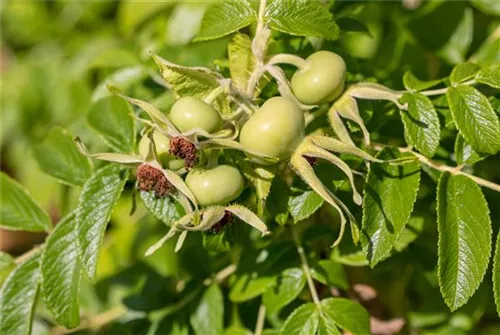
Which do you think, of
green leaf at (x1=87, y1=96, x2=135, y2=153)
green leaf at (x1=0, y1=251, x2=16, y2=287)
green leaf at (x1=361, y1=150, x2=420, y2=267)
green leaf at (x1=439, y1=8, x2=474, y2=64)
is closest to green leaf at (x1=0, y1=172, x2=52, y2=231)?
green leaf at (x1=0, y1=251, x2=16, y2=287)

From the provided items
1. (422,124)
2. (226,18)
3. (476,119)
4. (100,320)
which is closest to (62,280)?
(100,320)

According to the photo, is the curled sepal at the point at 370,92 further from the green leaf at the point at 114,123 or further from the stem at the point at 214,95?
the green leaf at the point at 114,123

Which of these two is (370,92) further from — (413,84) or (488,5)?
(488,5)

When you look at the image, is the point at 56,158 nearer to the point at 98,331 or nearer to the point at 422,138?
the point at 98,331

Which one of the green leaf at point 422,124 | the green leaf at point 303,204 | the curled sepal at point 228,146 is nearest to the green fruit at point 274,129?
the curled sepal at point 228,146

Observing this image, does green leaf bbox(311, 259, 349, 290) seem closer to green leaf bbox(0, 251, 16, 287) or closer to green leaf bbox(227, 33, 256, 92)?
green leaf bbox(227, 33, 256, 92)

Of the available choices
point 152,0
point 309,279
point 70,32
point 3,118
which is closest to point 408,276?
point 309,279
